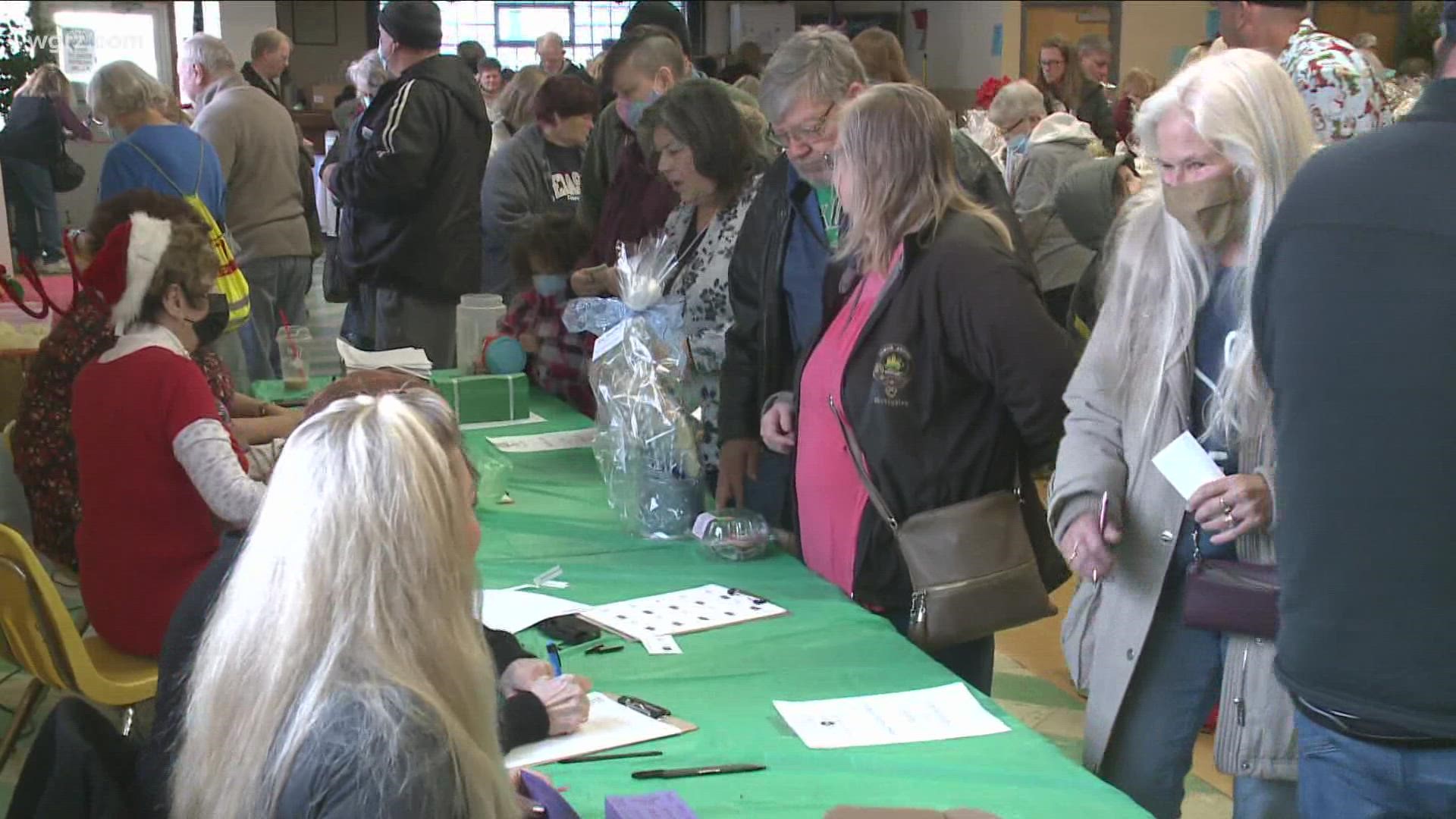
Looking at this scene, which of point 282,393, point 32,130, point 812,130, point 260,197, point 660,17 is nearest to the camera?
point 812,130

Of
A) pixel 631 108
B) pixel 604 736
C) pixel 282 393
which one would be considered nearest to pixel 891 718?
pixel 604 736

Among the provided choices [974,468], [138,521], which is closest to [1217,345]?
[974,468]

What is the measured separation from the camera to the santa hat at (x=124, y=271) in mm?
2621

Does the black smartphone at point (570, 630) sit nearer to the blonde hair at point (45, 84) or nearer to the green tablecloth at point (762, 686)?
the green tablecloth at point (762, 686)

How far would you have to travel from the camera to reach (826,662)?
2.04 metres

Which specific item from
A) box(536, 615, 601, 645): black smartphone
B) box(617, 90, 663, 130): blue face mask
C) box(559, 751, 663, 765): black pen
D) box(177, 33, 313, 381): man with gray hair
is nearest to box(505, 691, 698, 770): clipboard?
box(559, 751, 663, 765): black pen

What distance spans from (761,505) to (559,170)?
2.51 meters

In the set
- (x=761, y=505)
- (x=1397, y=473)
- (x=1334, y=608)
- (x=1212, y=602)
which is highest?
(x=1397, y=473)

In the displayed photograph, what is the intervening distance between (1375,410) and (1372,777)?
41 cm

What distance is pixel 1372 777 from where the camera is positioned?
4.78ft

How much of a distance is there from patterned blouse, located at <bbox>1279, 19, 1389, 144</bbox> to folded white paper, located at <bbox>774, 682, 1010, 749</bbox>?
140 cm

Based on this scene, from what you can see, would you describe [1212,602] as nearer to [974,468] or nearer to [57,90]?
[974,468]

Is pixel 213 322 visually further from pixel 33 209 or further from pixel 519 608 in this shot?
pixel 33 209

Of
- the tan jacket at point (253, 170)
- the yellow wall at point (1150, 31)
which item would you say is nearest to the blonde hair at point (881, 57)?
the tan jacket at point (253, 170)
